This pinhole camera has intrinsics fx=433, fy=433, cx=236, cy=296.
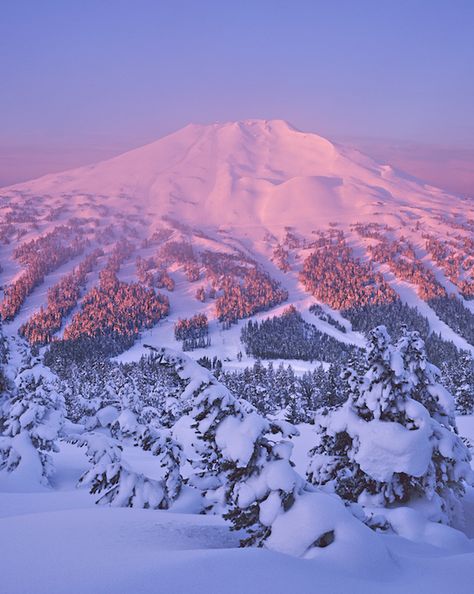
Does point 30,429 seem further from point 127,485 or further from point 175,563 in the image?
point 175,563

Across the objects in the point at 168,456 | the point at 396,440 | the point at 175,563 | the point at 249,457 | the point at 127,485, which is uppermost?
the point at 249,457

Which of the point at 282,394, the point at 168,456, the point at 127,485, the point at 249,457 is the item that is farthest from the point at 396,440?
the point at 282,394

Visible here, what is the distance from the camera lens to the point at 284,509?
6523mm

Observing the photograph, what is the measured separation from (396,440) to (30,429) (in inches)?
688

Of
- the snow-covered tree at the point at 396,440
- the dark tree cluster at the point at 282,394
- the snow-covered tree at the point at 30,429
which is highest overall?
the snow-covered tree at the point at 396,440

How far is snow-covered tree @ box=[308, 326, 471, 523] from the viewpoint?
12047 millimetres

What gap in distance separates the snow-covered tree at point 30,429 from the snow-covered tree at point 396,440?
44.6 ft

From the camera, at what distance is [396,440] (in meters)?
11.9

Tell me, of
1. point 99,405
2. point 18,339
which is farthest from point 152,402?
point 18,339

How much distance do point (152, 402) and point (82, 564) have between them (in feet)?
257

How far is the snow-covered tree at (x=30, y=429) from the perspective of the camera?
20688 millimetres

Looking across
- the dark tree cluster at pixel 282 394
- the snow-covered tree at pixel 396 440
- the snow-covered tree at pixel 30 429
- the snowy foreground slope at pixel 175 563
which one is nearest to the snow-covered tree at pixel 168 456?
the snowy foreground slope at pixel 175 563

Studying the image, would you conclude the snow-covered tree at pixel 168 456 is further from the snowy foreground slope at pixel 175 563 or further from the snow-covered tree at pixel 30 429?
the snow-covered tree at pixel 30 429

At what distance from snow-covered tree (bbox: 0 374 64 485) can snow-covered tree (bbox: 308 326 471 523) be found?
536 inches
